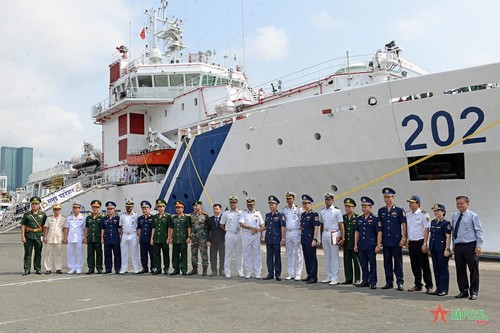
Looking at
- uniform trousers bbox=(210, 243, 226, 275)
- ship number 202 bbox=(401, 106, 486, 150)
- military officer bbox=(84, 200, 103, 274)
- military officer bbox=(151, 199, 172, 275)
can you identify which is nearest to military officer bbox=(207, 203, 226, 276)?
uniform trousers bbox=(210, 243, 226, 275)

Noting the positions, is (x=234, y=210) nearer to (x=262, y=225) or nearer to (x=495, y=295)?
(x=262, y=225)

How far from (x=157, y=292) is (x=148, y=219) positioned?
2319 millimetres

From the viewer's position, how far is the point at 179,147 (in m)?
14.2

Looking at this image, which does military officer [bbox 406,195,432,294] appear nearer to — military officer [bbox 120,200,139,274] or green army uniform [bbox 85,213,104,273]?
military officer [bbox 120,200,139,274]

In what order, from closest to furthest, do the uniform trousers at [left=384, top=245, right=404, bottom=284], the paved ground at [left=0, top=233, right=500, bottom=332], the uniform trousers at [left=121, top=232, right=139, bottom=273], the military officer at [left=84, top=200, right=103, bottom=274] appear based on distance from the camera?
the paved ground at [left=0, top=233, right=500, bottom=332], the uniform trousers at [left=384, top=245, right=404, bottom=284], the uniform trousers at [left=121, top=232, right=139, bottom=273], the military officer at [left=84, top=200, right=103, bottom=274]

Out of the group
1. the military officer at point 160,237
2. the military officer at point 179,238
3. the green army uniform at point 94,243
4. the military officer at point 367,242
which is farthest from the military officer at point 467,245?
the green army uniform at point 94,243

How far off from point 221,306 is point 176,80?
14.9 metres

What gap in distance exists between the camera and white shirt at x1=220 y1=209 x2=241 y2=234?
798cm

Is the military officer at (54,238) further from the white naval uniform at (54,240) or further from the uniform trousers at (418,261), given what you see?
the uniform trousers at (418,261)

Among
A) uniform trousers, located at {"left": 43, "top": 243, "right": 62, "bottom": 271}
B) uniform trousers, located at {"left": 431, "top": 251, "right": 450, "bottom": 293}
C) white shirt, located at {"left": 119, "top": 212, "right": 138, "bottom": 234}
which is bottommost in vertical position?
uniform trousers, located at {"left": 431, "top": 251, "right": 450, "bottom": 293}

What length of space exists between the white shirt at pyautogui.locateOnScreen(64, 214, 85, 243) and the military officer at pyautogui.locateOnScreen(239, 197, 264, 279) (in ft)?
10.7

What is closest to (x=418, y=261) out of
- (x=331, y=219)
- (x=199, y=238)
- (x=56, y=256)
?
(x=331, y=219)

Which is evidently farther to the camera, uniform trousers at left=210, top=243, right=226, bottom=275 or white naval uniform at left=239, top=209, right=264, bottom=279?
uniform trousers at left=210, top=243, right=226, bottom=275

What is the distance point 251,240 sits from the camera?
7816 millimetres
